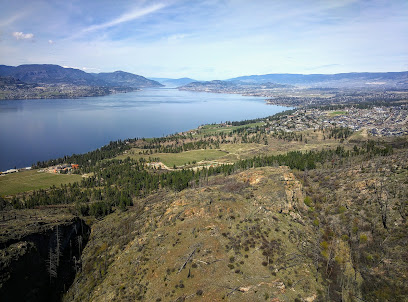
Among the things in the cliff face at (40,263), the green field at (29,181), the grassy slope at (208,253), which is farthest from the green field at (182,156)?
the grassy slope at (208,253)

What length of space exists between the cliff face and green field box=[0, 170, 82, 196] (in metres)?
58.6

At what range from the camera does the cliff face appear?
3200cm

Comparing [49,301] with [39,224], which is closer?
[49,301]

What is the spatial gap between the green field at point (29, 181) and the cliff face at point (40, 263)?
192 feet

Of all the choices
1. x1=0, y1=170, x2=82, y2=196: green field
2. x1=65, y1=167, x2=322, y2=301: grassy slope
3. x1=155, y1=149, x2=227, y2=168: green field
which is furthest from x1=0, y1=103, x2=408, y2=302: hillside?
x1=155, y1=149, x2=227, y2=168: green field

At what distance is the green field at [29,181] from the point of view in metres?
90.2

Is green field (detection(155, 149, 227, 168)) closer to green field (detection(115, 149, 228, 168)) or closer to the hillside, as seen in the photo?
green field (detection(115, 149, 228, 168))

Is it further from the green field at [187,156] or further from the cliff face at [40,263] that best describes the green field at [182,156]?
the cliff face at [40,263]

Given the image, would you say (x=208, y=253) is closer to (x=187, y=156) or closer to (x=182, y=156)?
(x=187, y=156)

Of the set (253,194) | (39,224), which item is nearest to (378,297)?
(253,194)

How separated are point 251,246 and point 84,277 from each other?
27289mm

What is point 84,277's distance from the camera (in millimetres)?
38594

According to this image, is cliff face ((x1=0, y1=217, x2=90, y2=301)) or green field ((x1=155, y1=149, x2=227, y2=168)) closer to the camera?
cliff face ((x1=0, y1=217, x2=90, y2=301))

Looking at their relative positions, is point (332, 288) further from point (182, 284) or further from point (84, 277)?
Result: point (84, 277)
